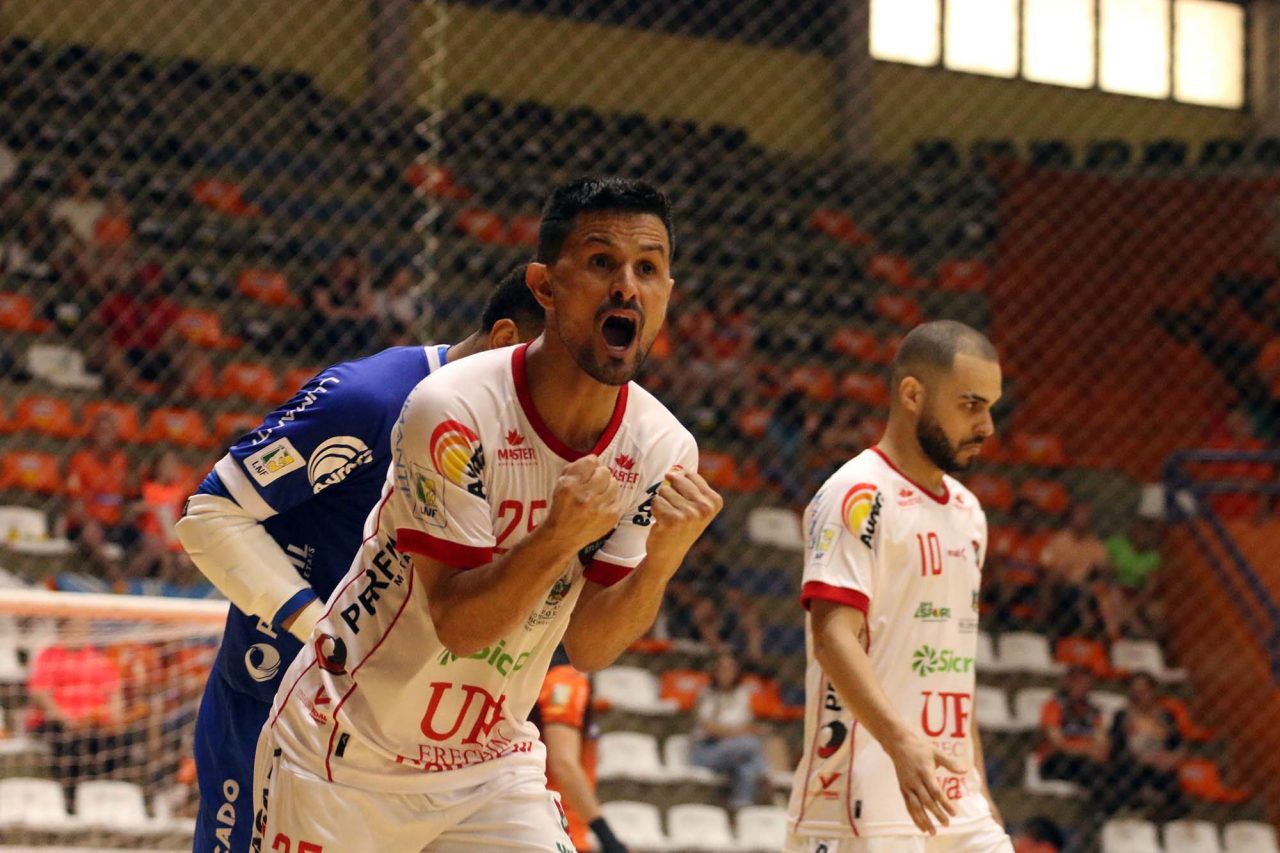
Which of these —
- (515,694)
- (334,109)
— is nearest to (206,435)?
(334,109)

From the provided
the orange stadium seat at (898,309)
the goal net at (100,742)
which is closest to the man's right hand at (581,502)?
the goal net at (100,742)

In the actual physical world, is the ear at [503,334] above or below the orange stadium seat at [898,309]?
below

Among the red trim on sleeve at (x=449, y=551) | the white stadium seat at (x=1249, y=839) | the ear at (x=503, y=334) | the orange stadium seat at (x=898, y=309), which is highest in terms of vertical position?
the orange stadium seat at (x=898, y=309)

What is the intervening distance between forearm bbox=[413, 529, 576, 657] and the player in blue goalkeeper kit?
0.78 m

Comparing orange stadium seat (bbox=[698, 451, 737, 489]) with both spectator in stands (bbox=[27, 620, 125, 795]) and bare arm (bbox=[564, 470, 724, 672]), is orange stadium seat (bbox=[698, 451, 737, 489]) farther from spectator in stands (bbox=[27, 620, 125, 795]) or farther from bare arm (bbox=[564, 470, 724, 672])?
bare arm (bbox=[564, 470, 724, 672])

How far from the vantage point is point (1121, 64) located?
50.3ft

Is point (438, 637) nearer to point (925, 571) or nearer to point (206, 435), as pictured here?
point (925, 571)

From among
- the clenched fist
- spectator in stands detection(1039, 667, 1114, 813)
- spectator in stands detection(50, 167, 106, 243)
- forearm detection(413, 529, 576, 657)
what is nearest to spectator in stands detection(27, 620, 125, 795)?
spectator in stands detection(50, 167, 106, 243)

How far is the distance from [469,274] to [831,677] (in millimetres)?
7837

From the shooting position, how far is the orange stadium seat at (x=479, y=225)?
11602 millimetres

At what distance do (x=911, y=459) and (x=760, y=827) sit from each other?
5021mm

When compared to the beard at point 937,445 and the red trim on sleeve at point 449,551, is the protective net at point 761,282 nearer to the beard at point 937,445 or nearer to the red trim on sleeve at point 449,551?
the beard at point 937,445

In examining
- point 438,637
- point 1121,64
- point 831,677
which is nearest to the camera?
point 438,637

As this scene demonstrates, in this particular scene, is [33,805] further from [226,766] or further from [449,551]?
[449,551]
